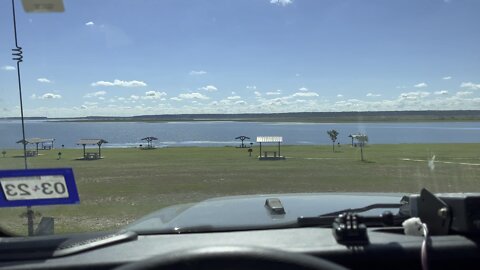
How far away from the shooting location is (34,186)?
231 cm

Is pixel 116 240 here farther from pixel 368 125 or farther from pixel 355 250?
pixel 368 125

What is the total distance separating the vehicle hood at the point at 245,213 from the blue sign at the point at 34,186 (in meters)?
0.39

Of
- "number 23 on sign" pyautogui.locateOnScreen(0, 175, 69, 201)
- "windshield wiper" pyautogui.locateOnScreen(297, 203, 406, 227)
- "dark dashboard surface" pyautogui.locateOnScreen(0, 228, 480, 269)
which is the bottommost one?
"dark dashboard surface" pyautogui.locateOnScreen(0, 228, 480, 269)

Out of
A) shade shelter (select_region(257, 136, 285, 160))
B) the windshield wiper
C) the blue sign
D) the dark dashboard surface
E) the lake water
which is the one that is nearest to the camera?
the dark dashboard surface

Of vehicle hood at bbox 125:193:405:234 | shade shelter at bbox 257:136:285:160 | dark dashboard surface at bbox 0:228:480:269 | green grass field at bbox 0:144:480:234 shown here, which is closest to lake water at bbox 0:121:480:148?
green grass field at bbox 0:144:480:234

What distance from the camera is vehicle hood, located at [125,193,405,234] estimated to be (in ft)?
7.65

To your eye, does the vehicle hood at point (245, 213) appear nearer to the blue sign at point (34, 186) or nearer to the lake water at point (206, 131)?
the blue sign at point (34, 186)

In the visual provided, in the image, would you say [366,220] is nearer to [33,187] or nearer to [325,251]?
[325,251]

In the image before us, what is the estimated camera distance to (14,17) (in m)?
2.27

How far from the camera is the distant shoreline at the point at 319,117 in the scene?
3.60m

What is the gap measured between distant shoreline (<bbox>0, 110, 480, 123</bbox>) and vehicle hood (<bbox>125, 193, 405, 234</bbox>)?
87 cm

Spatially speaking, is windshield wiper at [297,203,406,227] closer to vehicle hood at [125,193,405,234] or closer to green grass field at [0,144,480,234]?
vehicle hood at [125,193,405,234]

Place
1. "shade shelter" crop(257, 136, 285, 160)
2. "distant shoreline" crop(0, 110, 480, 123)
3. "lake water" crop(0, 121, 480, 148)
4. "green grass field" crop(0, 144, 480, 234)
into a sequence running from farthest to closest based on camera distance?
"shade shelter" crop(257, 136, 285, 160) → "lake water" crop(0, 121, 480, 148) → "distant shoreline" crop(0, 110, 480, 123) → "green grass field" crop(0, 144, 480, 234)

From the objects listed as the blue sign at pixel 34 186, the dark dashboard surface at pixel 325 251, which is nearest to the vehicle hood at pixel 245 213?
the dark dashboard surface at pixel 325 251
